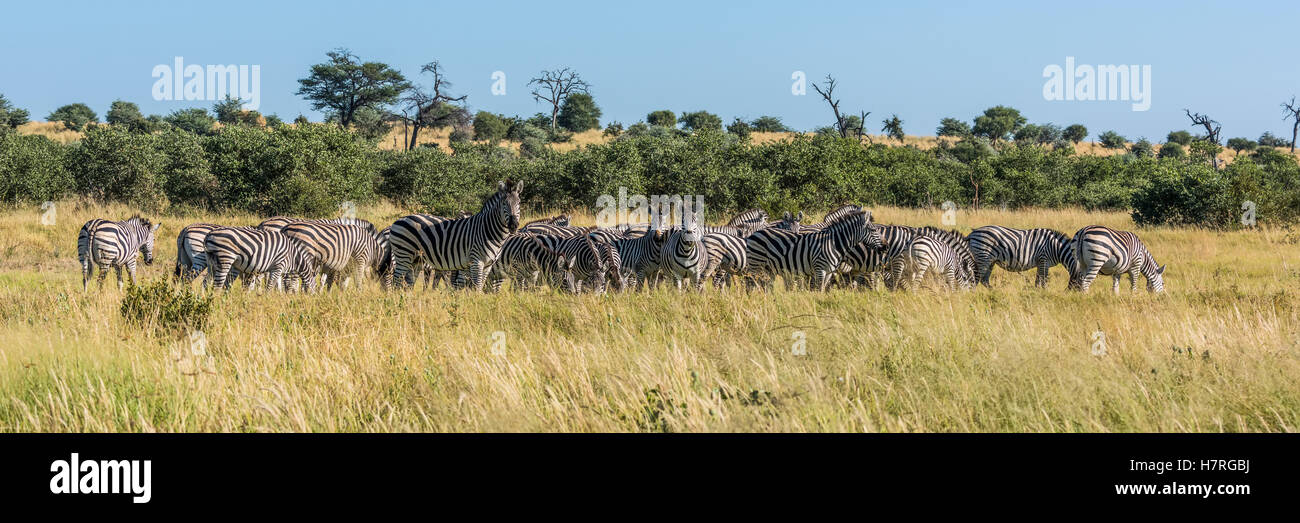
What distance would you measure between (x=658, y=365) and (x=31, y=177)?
1251 inches

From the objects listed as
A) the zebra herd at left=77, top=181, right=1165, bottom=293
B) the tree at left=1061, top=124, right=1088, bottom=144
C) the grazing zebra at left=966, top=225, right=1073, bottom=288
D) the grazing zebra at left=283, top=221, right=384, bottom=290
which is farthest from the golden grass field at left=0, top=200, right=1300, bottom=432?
the tree at left=1061, top=124, right=1088, bottom=144

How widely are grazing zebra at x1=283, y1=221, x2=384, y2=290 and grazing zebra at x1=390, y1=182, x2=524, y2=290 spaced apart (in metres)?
1.06

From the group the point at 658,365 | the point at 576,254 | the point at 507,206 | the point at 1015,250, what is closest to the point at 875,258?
the point at 1015,250

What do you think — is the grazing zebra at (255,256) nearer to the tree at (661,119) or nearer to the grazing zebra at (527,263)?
the grazing zebra at (527,263)

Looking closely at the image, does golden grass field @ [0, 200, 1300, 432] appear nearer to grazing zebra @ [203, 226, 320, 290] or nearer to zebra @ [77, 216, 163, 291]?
grazing zebra @ [203, 226, 320, 290]

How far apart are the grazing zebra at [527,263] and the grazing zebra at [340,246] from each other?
250 cm

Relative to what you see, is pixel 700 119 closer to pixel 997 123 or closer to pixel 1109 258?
pixel 997 123

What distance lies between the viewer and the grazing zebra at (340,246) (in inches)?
619

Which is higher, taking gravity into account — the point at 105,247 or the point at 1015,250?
the point at 1015,250

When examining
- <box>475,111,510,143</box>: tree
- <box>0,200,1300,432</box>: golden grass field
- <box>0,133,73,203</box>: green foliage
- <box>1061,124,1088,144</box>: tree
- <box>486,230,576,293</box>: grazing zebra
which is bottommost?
<box>0,200,1300,432</box>: golden grass field

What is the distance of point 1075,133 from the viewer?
97.1 meters

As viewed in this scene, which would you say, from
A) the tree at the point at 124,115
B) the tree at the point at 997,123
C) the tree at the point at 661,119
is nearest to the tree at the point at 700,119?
the tree at the point at 661,119

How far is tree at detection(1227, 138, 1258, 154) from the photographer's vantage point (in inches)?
3688

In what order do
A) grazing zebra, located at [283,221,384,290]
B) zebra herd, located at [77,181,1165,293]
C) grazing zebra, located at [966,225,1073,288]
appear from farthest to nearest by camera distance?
grazing zebra, located at [966,225,1073,288] → grazing zebra, located at [283,221,384,290] → zebra herd, located at [77,181,1165,293]
